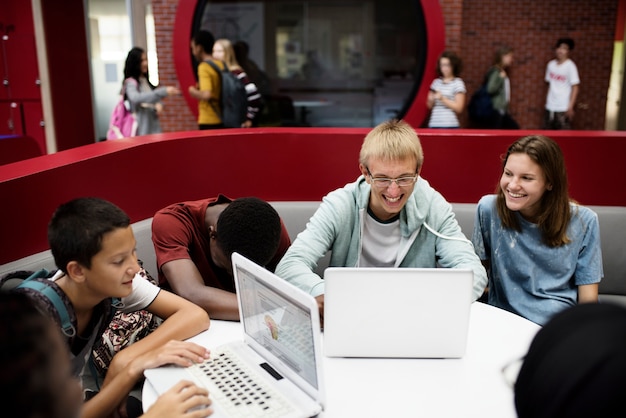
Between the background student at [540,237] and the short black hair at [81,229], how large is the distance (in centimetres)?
160

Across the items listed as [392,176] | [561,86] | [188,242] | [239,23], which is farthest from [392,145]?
[239,23]

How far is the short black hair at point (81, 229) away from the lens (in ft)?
5.41

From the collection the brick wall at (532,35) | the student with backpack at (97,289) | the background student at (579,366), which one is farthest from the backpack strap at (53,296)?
the brick wall at (532,35)

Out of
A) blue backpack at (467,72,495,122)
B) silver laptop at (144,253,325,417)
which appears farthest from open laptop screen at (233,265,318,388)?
blue backpack at (467,72,495,122)

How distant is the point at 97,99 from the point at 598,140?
7146 millimetres

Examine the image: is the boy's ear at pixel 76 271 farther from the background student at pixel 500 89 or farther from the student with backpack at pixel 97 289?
the background student at pixel 500 89

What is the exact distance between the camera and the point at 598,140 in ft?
10.9

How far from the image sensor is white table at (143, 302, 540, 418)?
4.72 ft

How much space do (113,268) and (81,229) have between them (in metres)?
0.14

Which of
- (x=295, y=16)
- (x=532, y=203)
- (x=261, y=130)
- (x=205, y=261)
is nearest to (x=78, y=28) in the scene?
(x=295, y=16)

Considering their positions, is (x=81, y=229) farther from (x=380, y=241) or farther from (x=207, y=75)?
(x=207, y=75)

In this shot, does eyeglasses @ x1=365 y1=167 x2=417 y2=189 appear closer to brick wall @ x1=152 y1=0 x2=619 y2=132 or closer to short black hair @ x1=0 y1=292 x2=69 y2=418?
short black hair @ x1=0 y1=292 x2=69 y2=418

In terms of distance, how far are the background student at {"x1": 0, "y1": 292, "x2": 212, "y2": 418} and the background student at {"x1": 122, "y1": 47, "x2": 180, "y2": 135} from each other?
4.49 metres

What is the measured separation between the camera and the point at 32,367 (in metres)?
0.74
